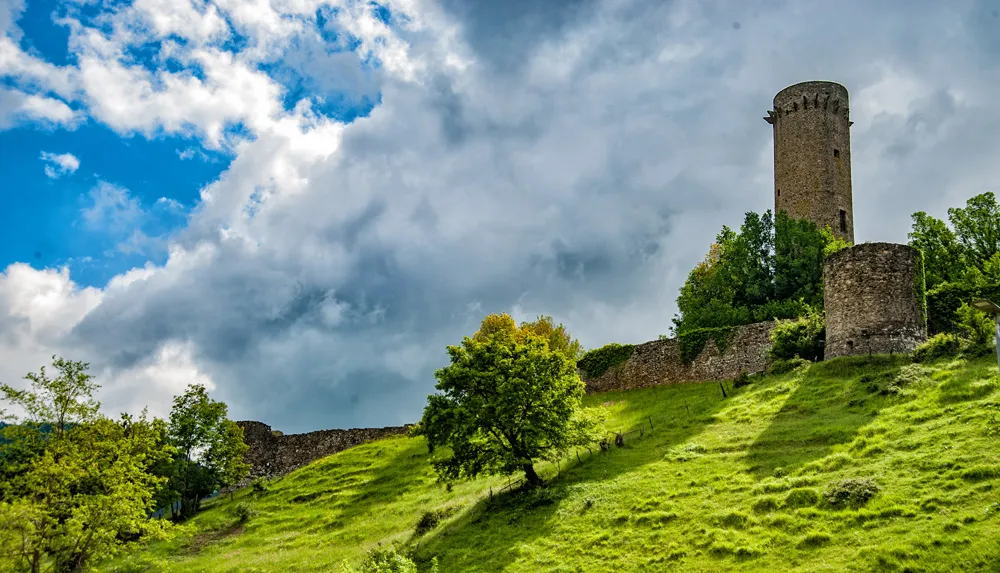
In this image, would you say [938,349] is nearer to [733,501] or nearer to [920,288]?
[920,288]

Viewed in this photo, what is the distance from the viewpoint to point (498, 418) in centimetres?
3656

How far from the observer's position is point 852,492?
2638cm

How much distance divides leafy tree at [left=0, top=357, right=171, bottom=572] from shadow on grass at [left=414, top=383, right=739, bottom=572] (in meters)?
10.8

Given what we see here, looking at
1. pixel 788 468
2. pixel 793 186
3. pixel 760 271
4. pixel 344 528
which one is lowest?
pixel 344 528

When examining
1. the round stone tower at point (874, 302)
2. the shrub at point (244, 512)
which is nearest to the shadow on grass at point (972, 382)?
the round stone tower at point (874, 302)

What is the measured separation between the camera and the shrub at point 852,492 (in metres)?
26.0

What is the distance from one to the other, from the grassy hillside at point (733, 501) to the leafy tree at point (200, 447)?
14.6 feet

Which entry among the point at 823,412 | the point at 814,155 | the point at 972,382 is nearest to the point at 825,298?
the point at 823,412

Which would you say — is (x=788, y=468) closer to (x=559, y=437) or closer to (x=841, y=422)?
(x=841, y=422)

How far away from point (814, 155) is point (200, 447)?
4665 cm

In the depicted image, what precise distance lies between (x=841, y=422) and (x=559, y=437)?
10.7 meters

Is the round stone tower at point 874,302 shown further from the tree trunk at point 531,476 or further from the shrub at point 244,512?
the shrub at point 244,512

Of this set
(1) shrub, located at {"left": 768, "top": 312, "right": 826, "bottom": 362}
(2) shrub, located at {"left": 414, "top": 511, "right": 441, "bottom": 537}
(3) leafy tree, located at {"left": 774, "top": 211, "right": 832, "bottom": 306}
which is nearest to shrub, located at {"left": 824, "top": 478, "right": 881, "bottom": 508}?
(2) shrub, located at {"left": 414, "top": 511, "right": 441, "bottom": 537}

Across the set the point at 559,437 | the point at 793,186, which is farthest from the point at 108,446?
the point at 793,186
